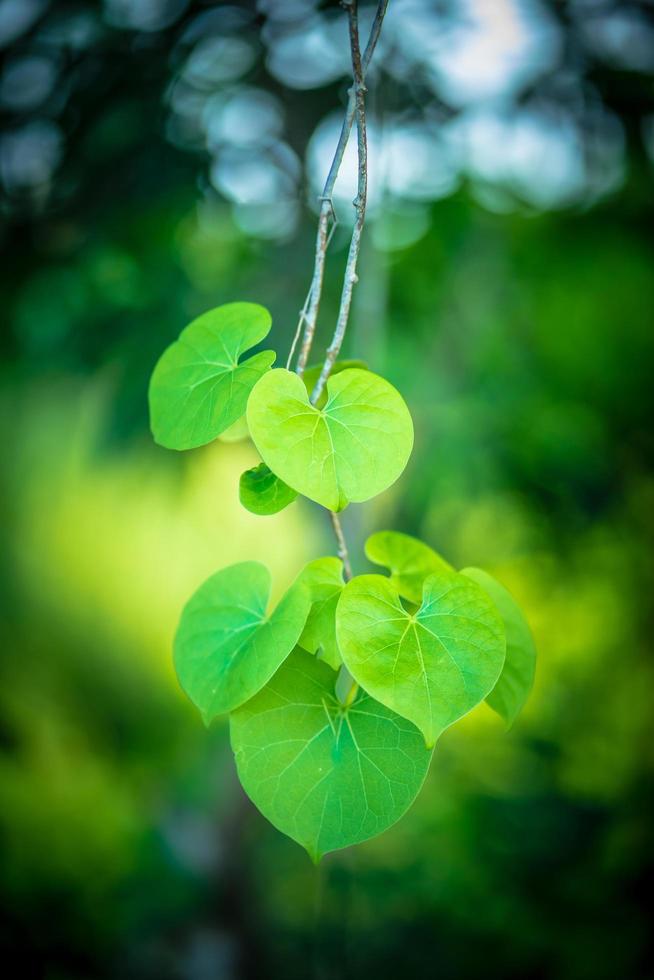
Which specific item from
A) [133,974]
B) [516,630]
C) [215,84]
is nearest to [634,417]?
[215,84]

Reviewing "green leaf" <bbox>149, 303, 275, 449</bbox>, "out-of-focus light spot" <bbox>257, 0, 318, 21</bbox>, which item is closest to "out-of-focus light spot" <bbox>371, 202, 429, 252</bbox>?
"out-of-focus light spot" <bbox>257, 0, 318, 21</bbox>

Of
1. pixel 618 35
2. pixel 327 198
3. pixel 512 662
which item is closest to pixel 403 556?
pixel 512 662

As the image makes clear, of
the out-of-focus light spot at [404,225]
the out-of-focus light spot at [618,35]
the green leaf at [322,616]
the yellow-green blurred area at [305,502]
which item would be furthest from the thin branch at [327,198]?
the out-of-focus light spot at [618,35]

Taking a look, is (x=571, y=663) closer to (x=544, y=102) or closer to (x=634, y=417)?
(x=634, y=417)

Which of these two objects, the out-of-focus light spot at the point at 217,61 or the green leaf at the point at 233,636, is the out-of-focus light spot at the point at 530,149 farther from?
the green leaf at the point at 233,636

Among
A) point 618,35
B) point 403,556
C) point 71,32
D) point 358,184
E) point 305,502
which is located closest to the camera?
point 358,184

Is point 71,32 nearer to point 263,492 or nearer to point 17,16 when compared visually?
point 17,16
